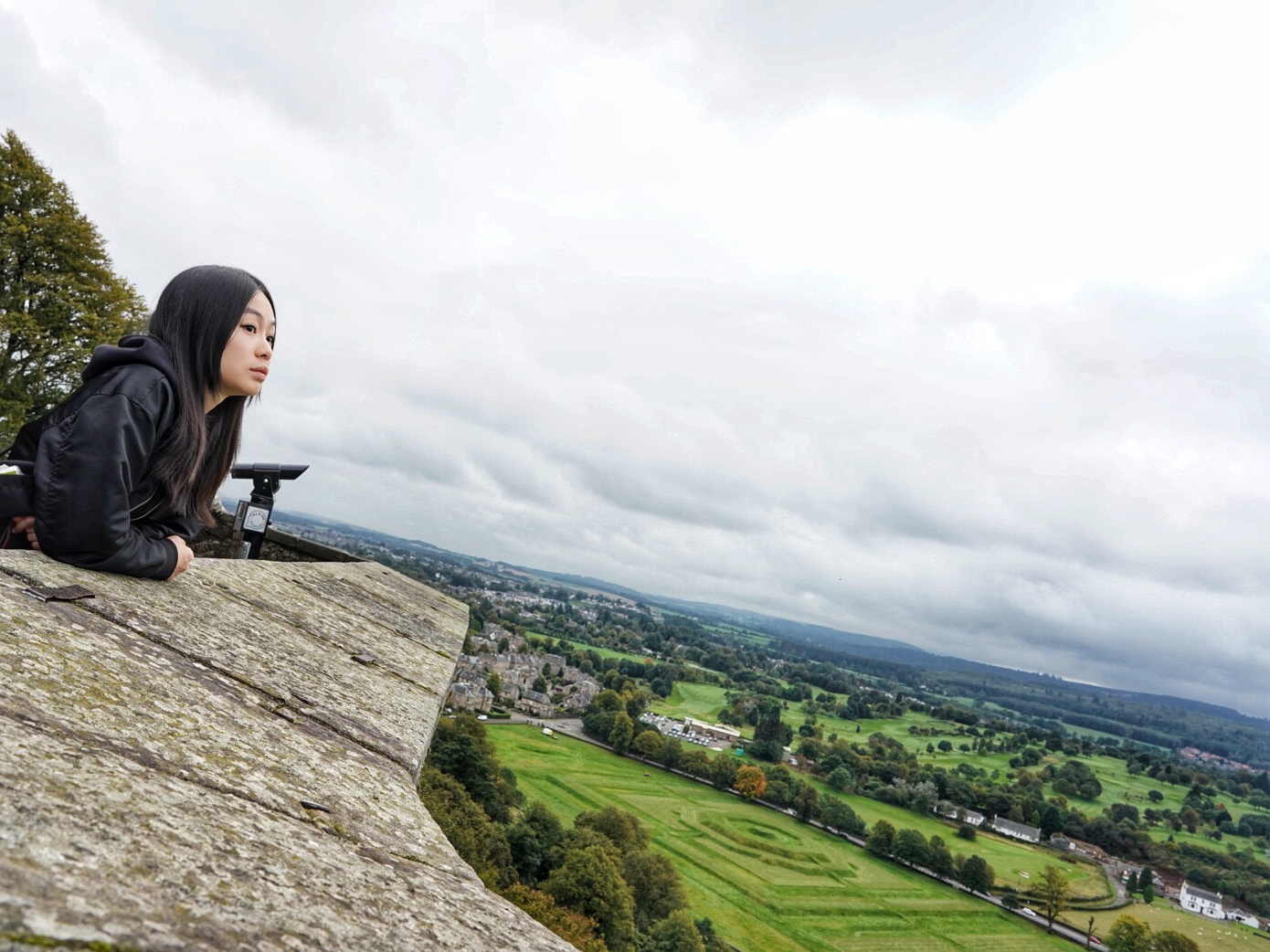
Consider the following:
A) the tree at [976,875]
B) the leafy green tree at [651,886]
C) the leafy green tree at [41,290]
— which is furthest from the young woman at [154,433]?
the tree at [976,875]

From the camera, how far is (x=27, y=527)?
2.74 m

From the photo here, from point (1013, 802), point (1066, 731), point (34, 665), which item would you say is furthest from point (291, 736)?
point (1066, 731)

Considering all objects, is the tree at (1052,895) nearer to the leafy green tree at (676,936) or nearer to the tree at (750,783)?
the tree at (750,783)

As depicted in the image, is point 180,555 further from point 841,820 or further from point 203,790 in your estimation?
point 841,820

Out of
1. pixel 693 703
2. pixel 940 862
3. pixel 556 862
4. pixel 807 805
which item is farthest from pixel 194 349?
pixel 693 703

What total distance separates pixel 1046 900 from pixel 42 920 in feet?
227

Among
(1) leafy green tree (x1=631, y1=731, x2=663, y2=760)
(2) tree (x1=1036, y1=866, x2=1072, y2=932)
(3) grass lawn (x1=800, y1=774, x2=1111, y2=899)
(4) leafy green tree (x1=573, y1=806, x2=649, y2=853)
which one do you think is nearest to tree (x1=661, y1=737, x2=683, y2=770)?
(1) leafy green tree (x1=631, y1=731, x2=663, y2=760)

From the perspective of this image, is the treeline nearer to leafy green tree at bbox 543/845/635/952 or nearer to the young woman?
leafy green tree at bbox 543/845/635/952

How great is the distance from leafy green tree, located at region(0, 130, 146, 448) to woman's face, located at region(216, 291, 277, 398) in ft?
50.5

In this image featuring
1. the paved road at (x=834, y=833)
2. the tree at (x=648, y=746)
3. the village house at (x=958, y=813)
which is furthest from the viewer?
the village house at (x=958, y=813)

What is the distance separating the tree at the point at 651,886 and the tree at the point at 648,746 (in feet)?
107

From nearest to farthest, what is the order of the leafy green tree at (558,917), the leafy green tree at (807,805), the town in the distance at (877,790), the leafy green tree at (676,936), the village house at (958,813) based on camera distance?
the leafy green tree at (558,917) < the leafy green tree at (676,936) < the town in the distance at (877,790) < the leafy green tree at (807,805) < the village house at (958,813)

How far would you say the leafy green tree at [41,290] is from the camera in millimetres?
15086

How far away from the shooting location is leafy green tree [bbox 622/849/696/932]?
31984 millimetres
